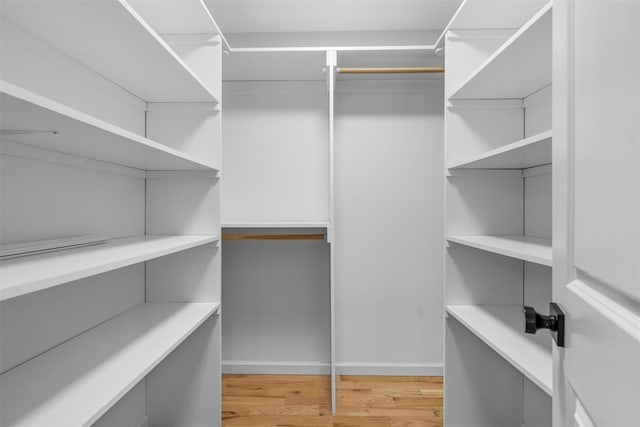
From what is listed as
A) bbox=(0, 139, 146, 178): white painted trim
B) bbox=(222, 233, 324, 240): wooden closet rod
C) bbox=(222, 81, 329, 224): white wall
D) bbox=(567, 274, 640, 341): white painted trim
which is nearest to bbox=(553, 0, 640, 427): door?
bbox=(567, 274, 640, 341): white painted trim

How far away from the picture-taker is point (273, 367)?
7.18 feet

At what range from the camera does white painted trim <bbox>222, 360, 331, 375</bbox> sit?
2176 mm

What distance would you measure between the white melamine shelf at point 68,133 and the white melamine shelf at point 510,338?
4.16ft

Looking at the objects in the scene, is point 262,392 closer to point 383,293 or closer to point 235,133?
point 383,293

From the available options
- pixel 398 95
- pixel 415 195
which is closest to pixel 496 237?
pixel 415 195

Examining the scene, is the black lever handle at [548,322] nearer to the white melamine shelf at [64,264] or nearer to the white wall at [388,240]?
the white melamine shelf at [64,264]

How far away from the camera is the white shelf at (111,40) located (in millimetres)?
881

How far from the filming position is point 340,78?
2119mm

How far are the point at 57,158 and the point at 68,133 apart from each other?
0.30 metres

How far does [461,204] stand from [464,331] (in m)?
0.59

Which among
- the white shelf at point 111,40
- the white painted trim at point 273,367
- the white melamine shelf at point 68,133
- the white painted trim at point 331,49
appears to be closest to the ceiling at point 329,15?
the white painted trim at point 331,49

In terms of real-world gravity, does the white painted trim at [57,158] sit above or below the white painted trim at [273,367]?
above

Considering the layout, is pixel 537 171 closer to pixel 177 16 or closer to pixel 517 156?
pixel 517 156

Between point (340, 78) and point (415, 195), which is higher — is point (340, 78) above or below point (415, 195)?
above
